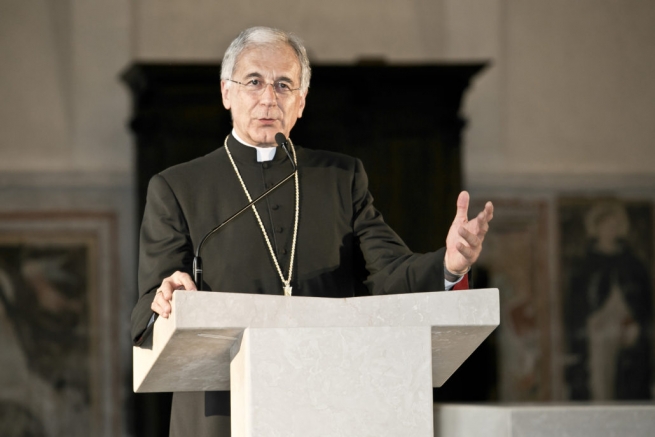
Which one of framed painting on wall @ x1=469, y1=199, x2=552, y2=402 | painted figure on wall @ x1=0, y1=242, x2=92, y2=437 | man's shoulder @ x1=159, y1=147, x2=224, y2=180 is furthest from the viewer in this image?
framed painting on wall @ x1=469, y1=199, x2=552, y2=402

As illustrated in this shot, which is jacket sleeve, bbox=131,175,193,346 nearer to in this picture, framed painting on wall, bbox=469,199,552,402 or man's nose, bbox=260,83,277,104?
man's nose, bbox=260,83,277,104

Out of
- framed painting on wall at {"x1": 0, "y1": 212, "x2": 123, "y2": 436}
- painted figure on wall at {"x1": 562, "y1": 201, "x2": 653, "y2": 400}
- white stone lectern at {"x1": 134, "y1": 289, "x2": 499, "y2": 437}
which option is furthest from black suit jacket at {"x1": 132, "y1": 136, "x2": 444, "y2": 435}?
painted figure on wall at {"x1": 562, "y1": 201, "x2": 653, "y2": 400}

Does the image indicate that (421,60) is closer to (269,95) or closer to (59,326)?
(59,326)

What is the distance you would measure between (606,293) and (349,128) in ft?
8.46

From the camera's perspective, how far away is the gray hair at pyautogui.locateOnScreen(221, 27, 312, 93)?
3027 mm

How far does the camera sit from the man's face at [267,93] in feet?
9.89

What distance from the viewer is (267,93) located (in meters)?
3.00

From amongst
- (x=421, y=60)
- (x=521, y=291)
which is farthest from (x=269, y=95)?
(x=521, y=291)

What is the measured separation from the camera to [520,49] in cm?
859

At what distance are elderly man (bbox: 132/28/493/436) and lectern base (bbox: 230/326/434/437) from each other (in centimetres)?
48

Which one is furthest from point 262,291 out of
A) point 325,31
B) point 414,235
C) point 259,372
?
point 325,31

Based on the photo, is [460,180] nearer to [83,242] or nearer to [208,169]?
[83,242]

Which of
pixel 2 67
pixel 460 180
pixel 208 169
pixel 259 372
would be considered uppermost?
pixel 2 67

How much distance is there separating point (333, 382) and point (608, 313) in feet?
21.9
